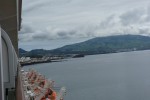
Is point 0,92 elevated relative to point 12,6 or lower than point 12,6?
lower

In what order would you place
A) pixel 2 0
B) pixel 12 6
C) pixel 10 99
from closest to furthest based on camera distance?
pixel 10 99 < pixel 2 0 < pixel 12 6

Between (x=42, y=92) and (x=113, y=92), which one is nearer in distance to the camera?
(x=42, y=92)

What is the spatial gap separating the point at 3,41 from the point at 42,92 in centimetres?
3372

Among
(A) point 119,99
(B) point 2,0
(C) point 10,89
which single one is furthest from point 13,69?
(A) point 119,99

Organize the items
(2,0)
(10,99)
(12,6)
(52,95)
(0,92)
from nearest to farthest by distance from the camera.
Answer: (0,92), (10,99), (2,0), (12,6), (52,95)

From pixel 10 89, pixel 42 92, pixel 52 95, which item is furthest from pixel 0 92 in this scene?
pixel 52 95

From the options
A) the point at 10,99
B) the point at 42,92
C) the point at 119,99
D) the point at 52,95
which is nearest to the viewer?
the point at 10,99

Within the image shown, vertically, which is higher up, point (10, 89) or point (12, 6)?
point (12, 6)

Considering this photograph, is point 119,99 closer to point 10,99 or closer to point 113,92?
point 113,92

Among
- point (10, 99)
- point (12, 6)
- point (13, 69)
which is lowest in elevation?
point (10, 99)

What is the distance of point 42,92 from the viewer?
36.6 m

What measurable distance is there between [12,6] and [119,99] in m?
55.3

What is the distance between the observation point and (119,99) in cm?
6066

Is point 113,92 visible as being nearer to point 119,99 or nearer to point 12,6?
point 119,99
